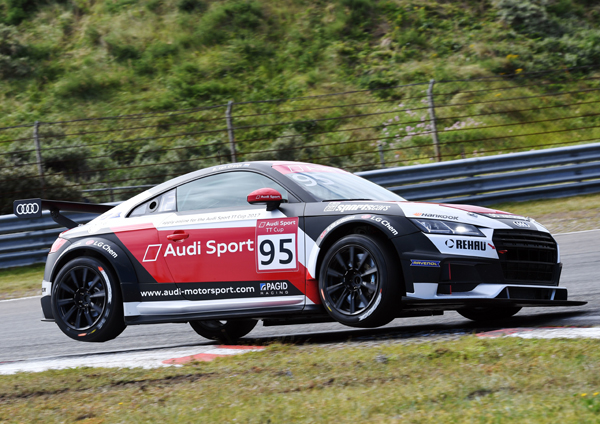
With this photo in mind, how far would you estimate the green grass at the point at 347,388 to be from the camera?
3.24 metres

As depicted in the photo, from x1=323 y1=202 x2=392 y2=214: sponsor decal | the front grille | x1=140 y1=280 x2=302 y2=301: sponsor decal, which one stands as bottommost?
x1=140 y1=280 x2=302 y2=301: sponsor decal

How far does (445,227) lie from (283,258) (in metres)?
1.20

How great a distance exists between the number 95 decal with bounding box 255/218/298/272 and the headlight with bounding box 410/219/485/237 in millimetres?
908

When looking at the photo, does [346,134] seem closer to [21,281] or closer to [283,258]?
[21,281]

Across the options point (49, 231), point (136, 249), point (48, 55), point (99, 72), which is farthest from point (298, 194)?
point (48, 55)

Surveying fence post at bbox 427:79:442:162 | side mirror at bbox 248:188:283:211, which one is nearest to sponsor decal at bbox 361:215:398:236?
side mirror at bbox 248:188:283:211

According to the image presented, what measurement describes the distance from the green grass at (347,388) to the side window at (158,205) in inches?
66.1

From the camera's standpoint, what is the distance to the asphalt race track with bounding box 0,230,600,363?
554 cm

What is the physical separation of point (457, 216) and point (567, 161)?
9016 millimetres

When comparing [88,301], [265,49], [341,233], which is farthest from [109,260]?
[265,49]

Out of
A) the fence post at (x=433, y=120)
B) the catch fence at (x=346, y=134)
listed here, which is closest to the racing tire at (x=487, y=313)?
the fence post at (x=433, y=120)

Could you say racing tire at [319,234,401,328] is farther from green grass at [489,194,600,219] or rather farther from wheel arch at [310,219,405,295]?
green grass at [489,194,600,219]

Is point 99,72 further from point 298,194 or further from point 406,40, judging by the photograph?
point 298,194

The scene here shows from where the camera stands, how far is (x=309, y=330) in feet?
20.9
